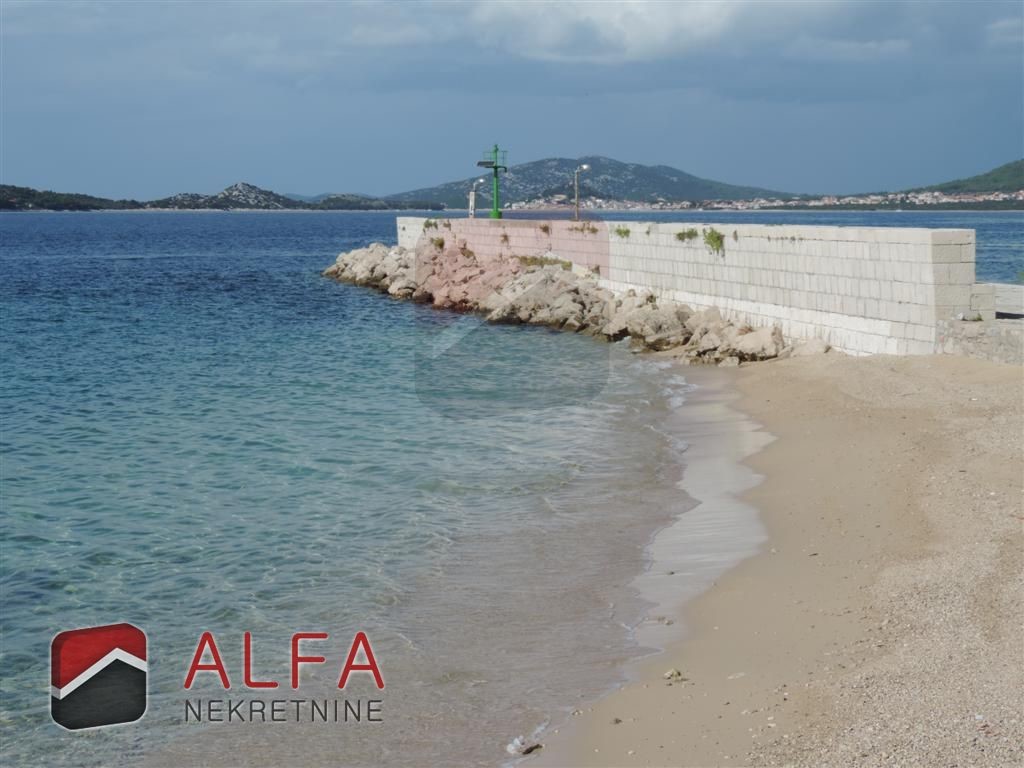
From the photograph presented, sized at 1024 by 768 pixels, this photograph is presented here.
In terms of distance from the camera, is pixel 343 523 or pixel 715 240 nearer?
pixel 343 523

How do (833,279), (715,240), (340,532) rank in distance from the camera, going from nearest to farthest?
1. (340,532)
2. (833,279)
3. (715,240)

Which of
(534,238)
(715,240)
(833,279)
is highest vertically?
(534,238)

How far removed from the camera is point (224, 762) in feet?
18.9

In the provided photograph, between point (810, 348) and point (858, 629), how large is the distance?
1165 centimetres

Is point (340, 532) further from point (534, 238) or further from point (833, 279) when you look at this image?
point (534, 238)

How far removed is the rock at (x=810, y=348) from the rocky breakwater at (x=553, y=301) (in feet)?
0.12

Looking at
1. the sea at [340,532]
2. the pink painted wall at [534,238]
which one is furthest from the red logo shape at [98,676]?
the pink painted wall at [534,238]

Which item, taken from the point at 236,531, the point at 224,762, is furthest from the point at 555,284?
the point at 224,762

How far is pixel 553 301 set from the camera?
88.8 feet

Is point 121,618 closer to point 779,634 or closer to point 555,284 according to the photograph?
point 779,634

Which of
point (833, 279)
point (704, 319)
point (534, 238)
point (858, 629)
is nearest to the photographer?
point (858, 629)

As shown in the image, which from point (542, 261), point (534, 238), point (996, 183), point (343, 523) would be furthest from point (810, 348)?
point (996, 183)

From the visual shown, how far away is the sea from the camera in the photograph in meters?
6.26

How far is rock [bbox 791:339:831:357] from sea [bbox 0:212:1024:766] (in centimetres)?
221
